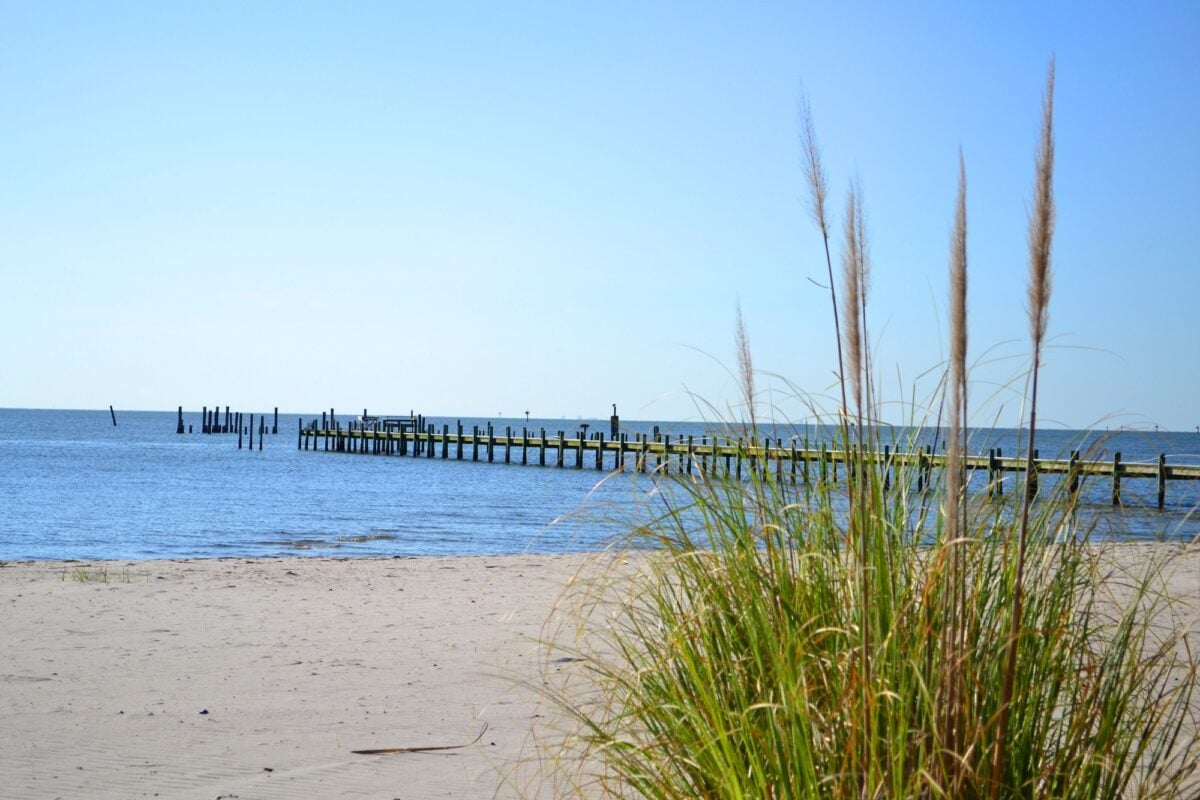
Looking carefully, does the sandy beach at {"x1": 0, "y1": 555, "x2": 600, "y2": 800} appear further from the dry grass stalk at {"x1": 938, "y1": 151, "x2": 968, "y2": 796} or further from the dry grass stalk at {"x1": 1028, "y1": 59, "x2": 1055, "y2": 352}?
the dry grass stalk at {"x1": 1028, "y1": 59, "x2": 1055, "y2": 352}

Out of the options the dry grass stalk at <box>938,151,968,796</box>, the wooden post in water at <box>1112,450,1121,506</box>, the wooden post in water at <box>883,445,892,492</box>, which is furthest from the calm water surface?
the dry grass stalk at <box>938,151,968,796</box>

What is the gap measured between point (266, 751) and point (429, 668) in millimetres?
1764

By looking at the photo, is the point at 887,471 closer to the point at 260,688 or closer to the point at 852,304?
the point at 852,304

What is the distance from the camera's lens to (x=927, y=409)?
3174 millimetres

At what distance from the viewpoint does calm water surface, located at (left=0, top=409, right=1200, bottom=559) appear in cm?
1792

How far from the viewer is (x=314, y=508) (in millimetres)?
27109

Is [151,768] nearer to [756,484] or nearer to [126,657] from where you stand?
[126,657]

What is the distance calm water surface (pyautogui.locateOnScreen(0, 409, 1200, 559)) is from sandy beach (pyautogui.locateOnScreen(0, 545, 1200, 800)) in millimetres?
971

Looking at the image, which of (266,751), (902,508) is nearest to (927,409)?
(902,508)

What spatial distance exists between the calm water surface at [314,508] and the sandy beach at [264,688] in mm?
971

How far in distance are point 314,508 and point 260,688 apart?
2197cm

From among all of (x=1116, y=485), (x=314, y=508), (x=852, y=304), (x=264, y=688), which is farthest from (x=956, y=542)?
(x=314, y=508)

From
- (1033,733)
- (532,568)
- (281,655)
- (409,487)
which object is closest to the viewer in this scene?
(1033,733)

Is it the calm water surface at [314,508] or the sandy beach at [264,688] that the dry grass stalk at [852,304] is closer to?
the calm water surface at [314,508]
